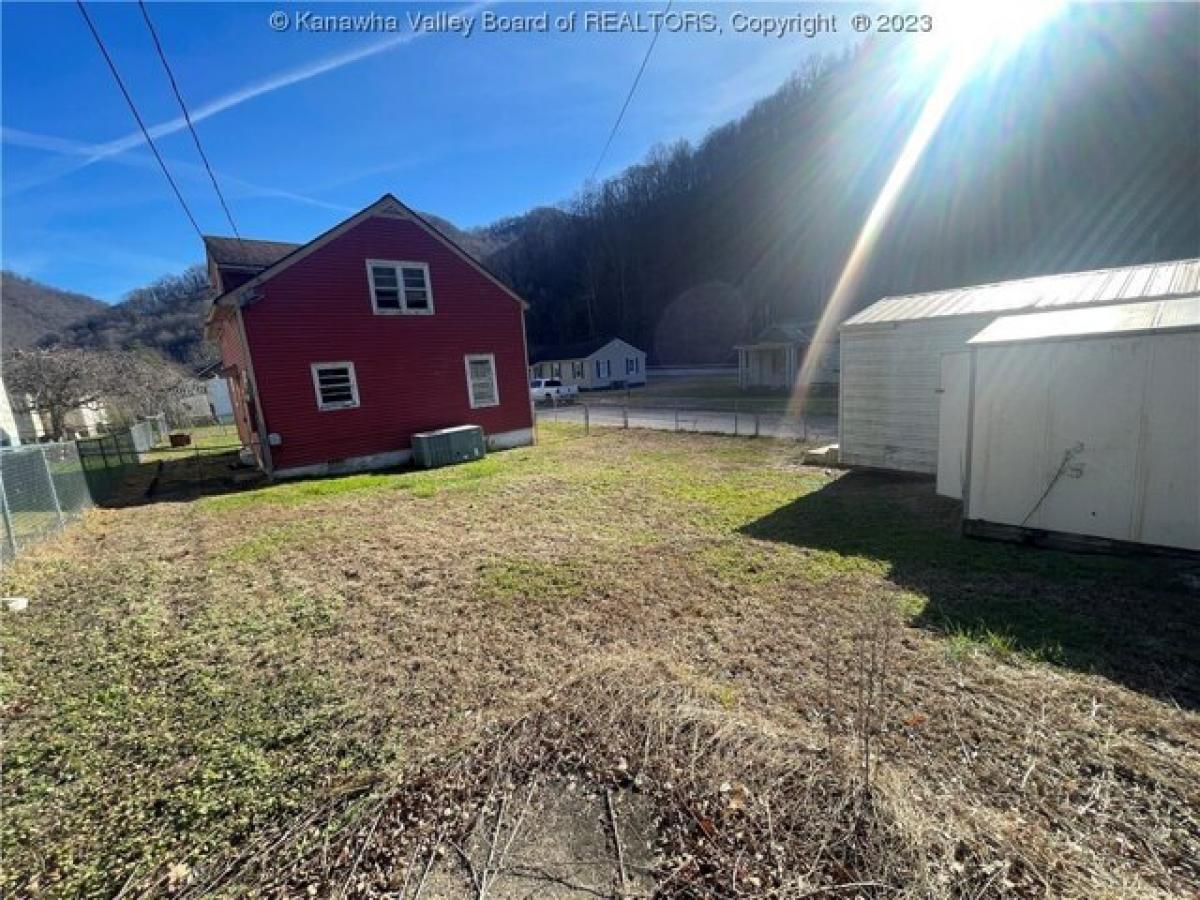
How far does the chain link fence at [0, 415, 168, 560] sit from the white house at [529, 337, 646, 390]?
109 ft

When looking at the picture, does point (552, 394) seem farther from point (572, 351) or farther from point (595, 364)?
point (572, 351)

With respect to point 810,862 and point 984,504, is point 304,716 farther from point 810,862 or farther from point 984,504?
point 984,504

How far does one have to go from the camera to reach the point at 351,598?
16.4 ft

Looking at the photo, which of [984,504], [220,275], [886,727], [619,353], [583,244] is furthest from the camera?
[583,244]

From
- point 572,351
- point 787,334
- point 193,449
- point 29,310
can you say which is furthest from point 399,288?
point 572,351

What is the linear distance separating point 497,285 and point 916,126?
2060 inches

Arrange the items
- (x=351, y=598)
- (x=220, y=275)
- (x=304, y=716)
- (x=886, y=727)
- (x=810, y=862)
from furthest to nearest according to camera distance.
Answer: (x=220, y=275)
(x=351, y=598)
(x=304, y=716)
(x=886, y=727)
(x=810, y=862)

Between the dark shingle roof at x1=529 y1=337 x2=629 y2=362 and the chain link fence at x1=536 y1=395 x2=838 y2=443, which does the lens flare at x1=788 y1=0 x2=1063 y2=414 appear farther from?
the dark shingle roof at x1=529 y1=337 x2=629 y2=362

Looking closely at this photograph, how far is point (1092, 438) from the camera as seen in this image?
16.4 feet

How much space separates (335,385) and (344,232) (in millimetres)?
3613

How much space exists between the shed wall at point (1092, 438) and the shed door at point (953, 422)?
1066 millimetres

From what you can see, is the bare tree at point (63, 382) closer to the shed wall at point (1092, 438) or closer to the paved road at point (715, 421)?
the paved road at point (715, 421)

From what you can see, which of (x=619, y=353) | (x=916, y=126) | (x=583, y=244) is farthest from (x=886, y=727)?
(x=583, y=244)

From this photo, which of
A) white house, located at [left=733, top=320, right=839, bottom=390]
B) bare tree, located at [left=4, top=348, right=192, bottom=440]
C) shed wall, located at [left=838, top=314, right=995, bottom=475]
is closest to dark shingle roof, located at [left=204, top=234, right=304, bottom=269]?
bare tree, located at [left=4, top=348, right=192, bottom=440]
